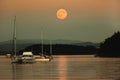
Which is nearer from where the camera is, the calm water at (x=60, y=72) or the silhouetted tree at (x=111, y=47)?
the calm water at (x=60, y=72)

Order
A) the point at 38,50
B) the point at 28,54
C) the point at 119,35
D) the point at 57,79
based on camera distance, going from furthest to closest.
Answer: the point at 119,35 < the point at 38,50 < the point at 28,54 < the point at 57,79

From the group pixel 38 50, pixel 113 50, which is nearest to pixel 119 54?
pixel 113 50

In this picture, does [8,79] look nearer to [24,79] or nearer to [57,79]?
[24,79]

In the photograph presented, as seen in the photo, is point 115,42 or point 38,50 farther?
point 115,42

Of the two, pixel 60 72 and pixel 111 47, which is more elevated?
pixel 111 47

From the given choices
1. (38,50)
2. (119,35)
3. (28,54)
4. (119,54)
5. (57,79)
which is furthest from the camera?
(119,54)

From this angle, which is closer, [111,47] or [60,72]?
[60,72]

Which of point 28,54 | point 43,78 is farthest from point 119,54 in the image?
point 43,78

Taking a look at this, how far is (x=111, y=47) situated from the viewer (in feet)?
248

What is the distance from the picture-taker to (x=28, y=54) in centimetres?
4025

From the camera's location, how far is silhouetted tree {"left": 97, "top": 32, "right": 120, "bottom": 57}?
242 ft

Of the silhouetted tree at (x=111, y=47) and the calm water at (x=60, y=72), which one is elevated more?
the silhouetted tree at (x=111, y=47)

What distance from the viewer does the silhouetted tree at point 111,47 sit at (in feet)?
242

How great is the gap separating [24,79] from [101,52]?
199 ft
